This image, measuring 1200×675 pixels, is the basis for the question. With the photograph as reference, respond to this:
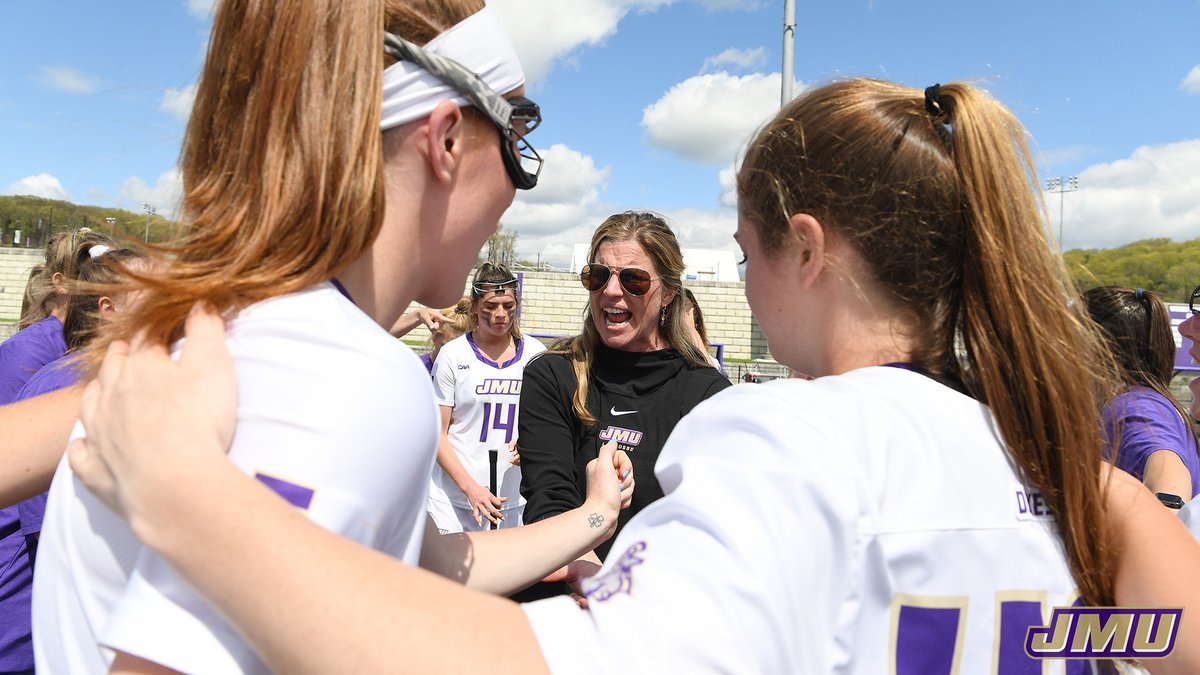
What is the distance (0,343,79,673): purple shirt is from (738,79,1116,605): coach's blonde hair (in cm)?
256

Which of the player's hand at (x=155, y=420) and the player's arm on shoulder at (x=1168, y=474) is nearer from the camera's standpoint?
the player's hand at (x=155, y=420)

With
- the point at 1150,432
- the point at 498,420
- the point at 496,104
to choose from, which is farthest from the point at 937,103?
the point at 498,420

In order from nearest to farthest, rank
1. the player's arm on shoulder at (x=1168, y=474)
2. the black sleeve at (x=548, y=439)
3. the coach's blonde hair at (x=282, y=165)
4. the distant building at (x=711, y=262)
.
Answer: the coach's blonde hair at (x=282, y=165) → the black sleeve at (x=548, y=439) → the player's arm on shoulder at (x=1168, y=474) → the distant building at (x=711, y=262)

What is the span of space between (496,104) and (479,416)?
4416 millimetres

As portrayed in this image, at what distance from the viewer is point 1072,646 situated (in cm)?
117

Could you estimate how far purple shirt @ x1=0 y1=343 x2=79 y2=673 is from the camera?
2.49m

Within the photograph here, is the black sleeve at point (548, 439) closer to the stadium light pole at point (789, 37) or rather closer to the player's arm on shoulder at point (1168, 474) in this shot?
the player's arm on shoulder at point (1168, 474)

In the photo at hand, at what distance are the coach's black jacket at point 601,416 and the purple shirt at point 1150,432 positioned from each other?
1.95 metres

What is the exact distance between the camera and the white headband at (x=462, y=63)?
43.6 inches

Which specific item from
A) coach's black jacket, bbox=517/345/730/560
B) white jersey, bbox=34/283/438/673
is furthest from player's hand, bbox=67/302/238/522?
coach's black jacket, bbox=517/345/730/560

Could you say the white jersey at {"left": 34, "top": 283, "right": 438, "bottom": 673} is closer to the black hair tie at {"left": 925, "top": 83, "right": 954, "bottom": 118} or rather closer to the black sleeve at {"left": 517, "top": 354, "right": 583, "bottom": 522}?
the black hair tie at {"left": 925, "top": 83, "right": 954, "bottom": 118}

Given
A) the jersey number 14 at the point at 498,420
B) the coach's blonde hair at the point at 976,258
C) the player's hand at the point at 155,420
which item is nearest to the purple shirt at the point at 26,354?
the jersey number 14 at the point at 498,420

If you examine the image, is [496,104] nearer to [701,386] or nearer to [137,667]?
[137,667]

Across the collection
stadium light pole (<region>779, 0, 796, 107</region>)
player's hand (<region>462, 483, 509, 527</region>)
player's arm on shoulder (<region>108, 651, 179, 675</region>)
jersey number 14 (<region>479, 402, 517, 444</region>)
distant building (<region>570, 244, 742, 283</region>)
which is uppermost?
distant building (<region>570, 244, 742, 283</region>)
